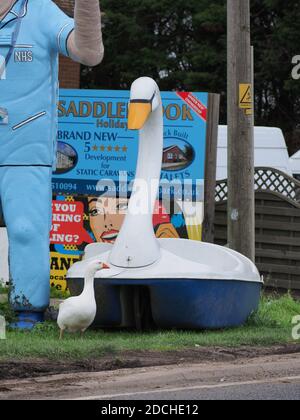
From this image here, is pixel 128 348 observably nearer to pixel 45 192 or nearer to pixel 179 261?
pixel 179 261

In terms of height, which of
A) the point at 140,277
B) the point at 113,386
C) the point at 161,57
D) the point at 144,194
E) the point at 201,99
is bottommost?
the point at 113,386

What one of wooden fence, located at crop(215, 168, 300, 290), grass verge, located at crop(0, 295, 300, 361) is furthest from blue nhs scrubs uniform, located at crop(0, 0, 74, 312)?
wooden fence, located at crop(215, 168, 300, 290)

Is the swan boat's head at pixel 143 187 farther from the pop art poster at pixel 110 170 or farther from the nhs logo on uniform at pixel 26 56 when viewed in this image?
the pop art poster at pixel 110 170

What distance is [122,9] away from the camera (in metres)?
35.6

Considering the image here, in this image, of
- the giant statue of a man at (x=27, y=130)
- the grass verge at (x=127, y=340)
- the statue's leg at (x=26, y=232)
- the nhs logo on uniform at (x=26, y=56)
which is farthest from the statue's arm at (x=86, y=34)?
the grass verge at (x=127, y=340)

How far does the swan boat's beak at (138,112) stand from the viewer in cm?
1057

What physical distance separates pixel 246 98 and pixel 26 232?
3.05 meters

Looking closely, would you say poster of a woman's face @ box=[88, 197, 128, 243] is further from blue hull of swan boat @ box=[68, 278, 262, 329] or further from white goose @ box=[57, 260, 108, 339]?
white goose @ box=[57, 260, 108, 339]

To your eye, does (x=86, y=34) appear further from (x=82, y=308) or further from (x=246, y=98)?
(x=246, y=98)

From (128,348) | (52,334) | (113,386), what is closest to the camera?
(113,386)

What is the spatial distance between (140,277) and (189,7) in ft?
81.0
